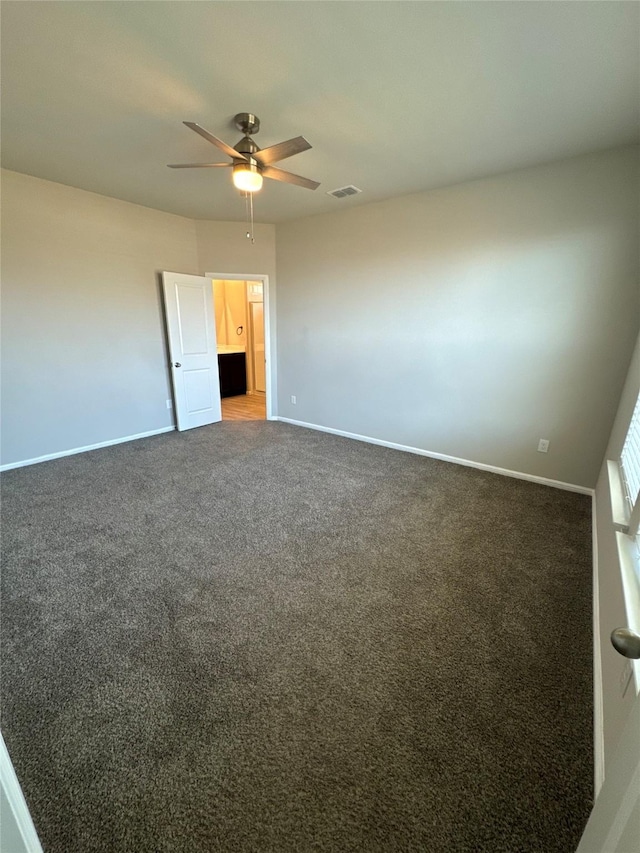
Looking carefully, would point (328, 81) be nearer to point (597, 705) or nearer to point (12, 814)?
point (12, 814)

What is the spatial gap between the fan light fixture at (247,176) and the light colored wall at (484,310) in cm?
189

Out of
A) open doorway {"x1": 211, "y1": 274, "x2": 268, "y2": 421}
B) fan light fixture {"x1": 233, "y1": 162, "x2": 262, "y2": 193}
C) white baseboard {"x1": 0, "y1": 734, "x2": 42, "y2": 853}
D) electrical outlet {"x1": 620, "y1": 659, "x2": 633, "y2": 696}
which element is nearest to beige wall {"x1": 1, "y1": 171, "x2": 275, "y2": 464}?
open doorway {"x1": 211, "y1": 274, "x2": 268, "y2": 421}

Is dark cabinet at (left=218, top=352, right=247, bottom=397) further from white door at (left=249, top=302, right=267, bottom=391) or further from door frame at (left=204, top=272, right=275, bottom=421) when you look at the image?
door frame at (left=204, top=272, right=275, bottom=421)

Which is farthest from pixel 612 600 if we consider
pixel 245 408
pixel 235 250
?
pixel 245 408

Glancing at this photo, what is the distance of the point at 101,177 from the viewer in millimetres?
3098

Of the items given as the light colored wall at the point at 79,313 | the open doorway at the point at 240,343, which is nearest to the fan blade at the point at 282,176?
the light colored wall at the point at 79,313

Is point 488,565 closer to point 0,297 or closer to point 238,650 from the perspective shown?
point 238,650

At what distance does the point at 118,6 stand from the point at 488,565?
11.1 ft

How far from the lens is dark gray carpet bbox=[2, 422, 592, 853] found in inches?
41.4

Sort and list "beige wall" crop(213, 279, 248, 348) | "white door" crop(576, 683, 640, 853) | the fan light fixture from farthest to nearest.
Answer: "beige wall" crop(213, 279, 248, 348) < the fan light fixture < "white door" crop(576, 683, 640, 853)

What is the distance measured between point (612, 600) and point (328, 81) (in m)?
2.92

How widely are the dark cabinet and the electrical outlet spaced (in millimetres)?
6308

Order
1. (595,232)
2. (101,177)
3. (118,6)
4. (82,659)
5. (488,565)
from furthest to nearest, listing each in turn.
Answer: (101,177)
(595,232)
(488,565)
(82,659)
(118,6)

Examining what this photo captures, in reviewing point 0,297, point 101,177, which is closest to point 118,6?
point 101,177
